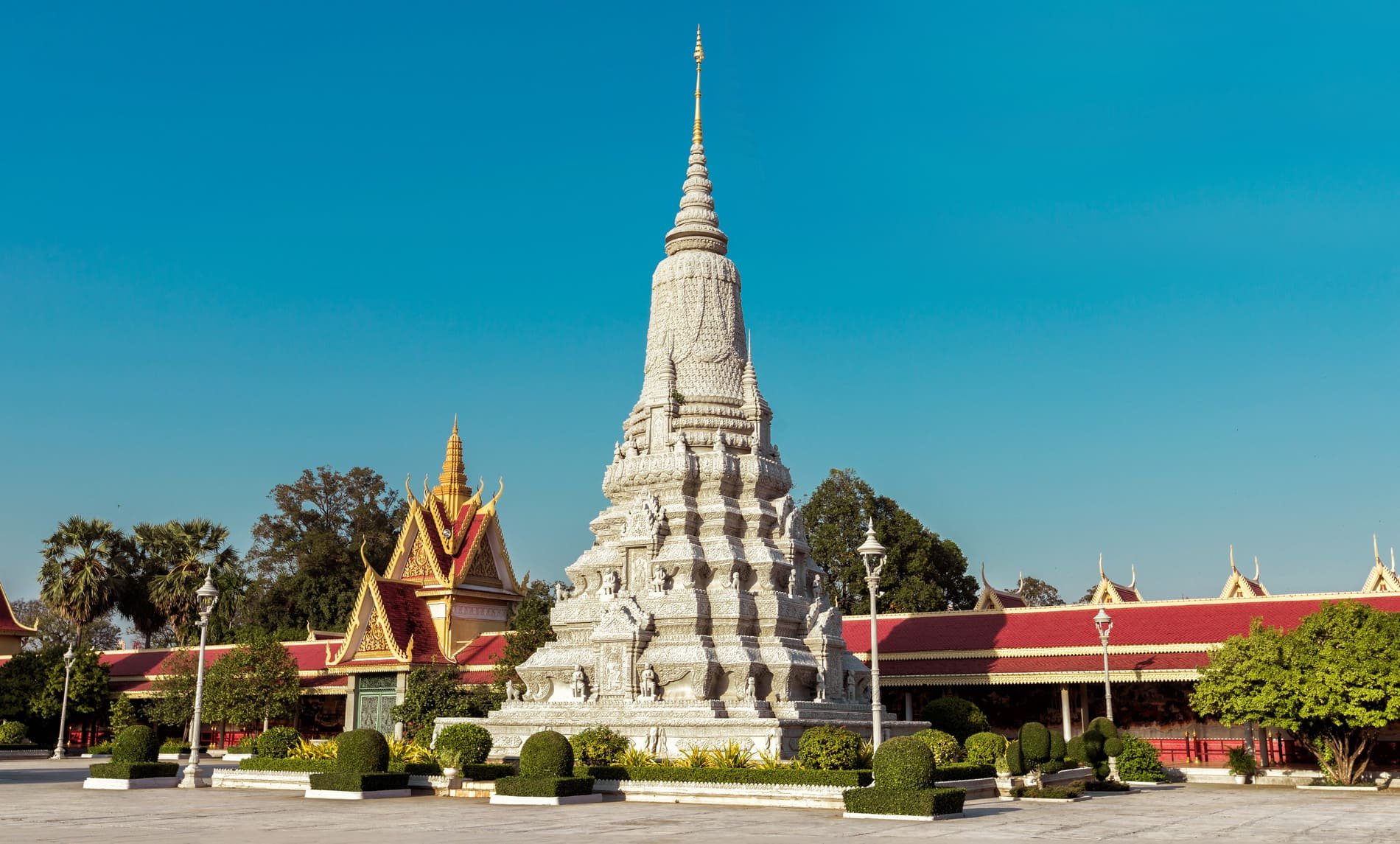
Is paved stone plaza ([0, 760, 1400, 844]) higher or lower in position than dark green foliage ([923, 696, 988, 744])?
lower

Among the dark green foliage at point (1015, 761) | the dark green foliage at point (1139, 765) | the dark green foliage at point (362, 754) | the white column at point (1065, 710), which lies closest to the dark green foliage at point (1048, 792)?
the dark green foliage at point (1015, 761)

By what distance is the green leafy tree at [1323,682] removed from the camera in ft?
90.7

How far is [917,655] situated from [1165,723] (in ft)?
23.5

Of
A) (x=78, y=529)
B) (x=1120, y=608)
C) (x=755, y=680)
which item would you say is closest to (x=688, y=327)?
(x=755, y=680)

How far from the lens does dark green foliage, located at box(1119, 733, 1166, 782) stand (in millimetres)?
29781

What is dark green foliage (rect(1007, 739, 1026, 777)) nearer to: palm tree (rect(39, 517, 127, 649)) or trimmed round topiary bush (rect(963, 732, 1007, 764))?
trimmed round topiary bush (rect(963, 732, 1007, 764))

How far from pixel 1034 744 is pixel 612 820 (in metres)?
10.8

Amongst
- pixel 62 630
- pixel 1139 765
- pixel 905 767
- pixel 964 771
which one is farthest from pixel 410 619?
pixel 62 630

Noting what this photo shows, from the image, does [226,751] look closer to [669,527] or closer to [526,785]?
[669,527]

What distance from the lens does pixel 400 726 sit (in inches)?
1571

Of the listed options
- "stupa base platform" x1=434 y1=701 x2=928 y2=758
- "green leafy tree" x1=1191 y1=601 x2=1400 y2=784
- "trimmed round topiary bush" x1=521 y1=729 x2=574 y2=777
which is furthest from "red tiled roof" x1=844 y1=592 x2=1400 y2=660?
"trimmed round topiary bush" x1=521 y1=729 x2=574 y2=777

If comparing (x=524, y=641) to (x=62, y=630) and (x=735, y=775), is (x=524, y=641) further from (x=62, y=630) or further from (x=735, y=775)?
(x=62, y=630)

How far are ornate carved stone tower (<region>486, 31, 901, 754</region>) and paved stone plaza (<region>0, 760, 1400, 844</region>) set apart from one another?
15.8ft

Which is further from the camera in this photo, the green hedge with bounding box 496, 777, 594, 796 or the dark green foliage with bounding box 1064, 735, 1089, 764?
the dark green foliage with bounding box 1064, 735, 1089, 764
